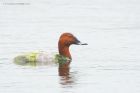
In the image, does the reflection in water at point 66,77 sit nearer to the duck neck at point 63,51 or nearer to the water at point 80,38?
the water at point 80,38

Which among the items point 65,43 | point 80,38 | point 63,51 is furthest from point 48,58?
point 80,38

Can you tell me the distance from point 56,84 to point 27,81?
0.86 meters

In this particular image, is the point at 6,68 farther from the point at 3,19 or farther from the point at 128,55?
the point at 3,19

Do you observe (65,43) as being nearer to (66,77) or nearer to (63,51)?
(63,51)

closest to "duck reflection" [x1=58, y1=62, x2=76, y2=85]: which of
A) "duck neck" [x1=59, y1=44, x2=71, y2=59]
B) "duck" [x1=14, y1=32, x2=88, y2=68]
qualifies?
"duck" [x1=14, y1=32, x2=88, y2=68]

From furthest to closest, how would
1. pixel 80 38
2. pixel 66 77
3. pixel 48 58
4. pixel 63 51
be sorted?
pixel 80 38 → pixel 63 51 → pixel 48 58 → pixel 66 77

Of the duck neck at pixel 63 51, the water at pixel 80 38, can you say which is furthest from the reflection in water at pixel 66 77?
the duck neck at pixel 63 51

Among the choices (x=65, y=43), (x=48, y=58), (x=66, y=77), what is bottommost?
(x=66, y=77)

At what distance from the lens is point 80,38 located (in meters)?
31.6

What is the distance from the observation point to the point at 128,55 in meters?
27.1

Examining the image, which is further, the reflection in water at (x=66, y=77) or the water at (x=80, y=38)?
the reflection in water at (x=66, y=77)

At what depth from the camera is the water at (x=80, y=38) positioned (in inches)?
885

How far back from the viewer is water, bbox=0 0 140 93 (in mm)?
22484

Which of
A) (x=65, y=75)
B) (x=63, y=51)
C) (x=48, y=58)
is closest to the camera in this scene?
(x=65, y=75)
